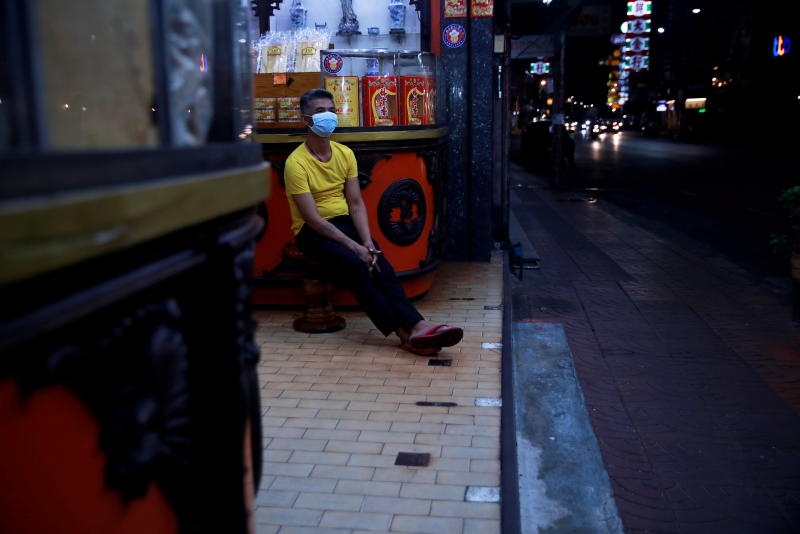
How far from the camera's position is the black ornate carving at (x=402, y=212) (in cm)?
639

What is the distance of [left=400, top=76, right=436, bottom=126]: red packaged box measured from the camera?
6445mm

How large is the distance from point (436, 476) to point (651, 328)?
13.8 ft

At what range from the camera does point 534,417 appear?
488 cm

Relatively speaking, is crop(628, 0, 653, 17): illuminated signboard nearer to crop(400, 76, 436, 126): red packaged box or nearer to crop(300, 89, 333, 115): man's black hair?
crop(400, 76, 436, 126): red packaged box

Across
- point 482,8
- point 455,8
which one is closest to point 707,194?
point 482,8

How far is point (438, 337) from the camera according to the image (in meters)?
5.00

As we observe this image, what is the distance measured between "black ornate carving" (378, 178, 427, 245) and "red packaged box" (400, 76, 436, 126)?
20.6 inches

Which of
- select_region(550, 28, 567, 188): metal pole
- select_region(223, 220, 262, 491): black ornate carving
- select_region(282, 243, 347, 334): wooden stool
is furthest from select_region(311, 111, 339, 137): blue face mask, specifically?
select_region(550, 28, 567, 188): metal pole

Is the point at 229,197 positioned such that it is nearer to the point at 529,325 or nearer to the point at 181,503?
the point at 181,503

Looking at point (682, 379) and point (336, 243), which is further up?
point (336, 243)

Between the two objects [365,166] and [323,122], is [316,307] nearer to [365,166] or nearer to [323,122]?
[365,166]

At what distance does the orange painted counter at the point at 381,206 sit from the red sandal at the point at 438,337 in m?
1.41

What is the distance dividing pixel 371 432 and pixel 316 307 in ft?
6.63

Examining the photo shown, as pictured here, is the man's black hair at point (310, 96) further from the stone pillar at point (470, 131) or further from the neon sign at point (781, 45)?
the neon sign at point (781, 45)
